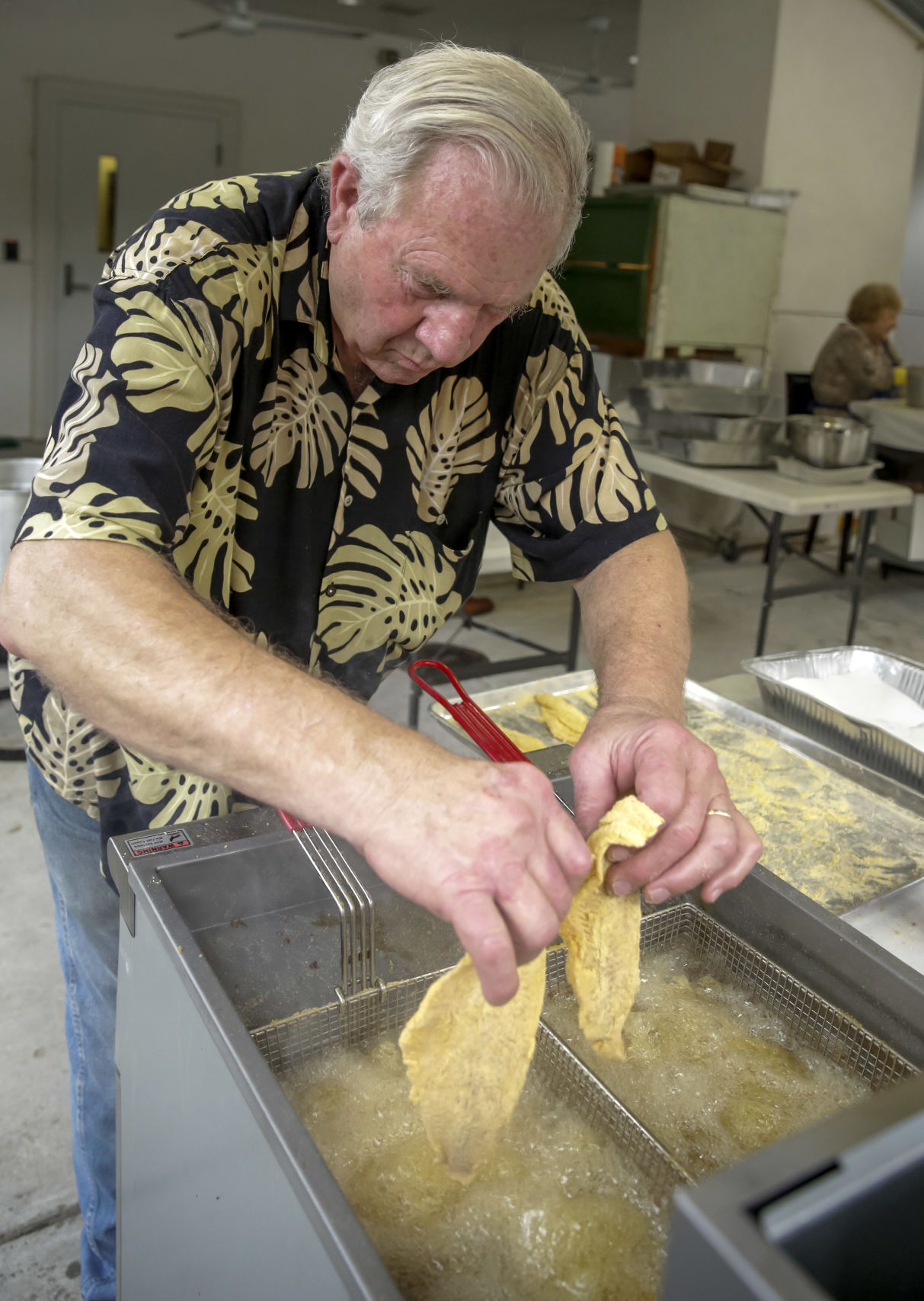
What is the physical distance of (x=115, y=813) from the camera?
1.29 metres

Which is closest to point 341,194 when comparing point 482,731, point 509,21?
point 482,731

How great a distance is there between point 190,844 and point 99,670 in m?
0.23

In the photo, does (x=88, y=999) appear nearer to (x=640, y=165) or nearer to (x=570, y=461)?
(x=570, y=461)

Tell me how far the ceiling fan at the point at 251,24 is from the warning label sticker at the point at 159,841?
6810 mm

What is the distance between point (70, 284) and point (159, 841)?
24.5ft

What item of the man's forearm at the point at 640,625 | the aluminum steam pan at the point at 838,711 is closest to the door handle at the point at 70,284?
the aluminum steam pan at the point at 838,711

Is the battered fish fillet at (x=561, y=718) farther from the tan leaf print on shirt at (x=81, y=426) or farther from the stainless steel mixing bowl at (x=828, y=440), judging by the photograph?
the stainless steel mixing bowl at (x=828, y=440)

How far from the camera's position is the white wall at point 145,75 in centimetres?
681

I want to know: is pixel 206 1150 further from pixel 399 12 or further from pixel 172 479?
pixel 399 12

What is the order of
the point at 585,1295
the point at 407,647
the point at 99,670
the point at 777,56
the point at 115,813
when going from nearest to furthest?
the point at 585,1295
the point at 99,670
the point at 115,813
the point at 407,647
the point at 777,56

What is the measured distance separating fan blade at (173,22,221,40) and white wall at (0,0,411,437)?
5 cm

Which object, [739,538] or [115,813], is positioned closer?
[115,813]

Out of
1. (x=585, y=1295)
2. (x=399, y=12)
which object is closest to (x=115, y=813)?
(x=585, y=1295)

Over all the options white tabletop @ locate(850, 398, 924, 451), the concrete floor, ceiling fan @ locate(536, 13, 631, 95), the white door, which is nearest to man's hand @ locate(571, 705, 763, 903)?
the concrete floor
